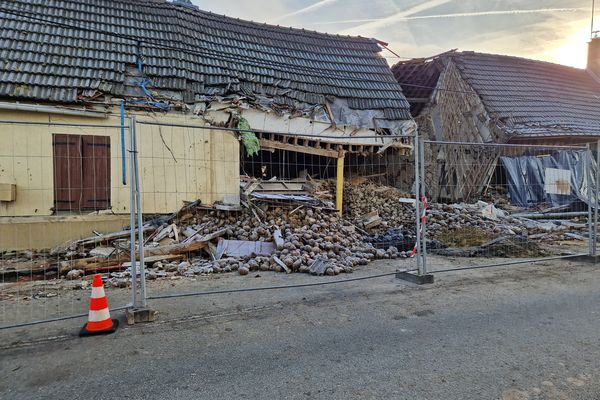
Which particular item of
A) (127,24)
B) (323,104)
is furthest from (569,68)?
(127,24)

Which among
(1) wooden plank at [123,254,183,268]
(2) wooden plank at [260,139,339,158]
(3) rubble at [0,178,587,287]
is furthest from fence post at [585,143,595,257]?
(1) wooden plank at [123,254,183,268]

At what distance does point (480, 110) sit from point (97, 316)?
1563 centimetres

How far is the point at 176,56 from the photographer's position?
11.2 meters

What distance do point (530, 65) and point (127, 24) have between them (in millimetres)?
18928

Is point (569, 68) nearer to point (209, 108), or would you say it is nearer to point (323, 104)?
point (323, 104)

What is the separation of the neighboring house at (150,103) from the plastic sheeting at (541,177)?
428 centimetres

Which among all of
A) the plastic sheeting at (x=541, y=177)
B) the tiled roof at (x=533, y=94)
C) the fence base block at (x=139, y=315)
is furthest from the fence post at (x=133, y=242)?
the tiled roof at (x=533, y=94)

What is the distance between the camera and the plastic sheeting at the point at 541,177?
41.9 feet

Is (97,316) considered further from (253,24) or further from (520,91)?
(520,91)

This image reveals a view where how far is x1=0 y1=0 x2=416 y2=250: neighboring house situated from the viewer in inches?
351

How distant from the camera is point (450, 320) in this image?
4434 mm

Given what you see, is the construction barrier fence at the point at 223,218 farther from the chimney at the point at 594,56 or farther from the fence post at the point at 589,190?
the chimney at the point at 594,56

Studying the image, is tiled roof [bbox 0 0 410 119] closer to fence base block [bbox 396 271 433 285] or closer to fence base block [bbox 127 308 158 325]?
fence base block [bbox 127 308 158 325]

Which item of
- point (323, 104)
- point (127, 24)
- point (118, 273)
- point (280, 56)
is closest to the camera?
Answer: point (118, 273)
